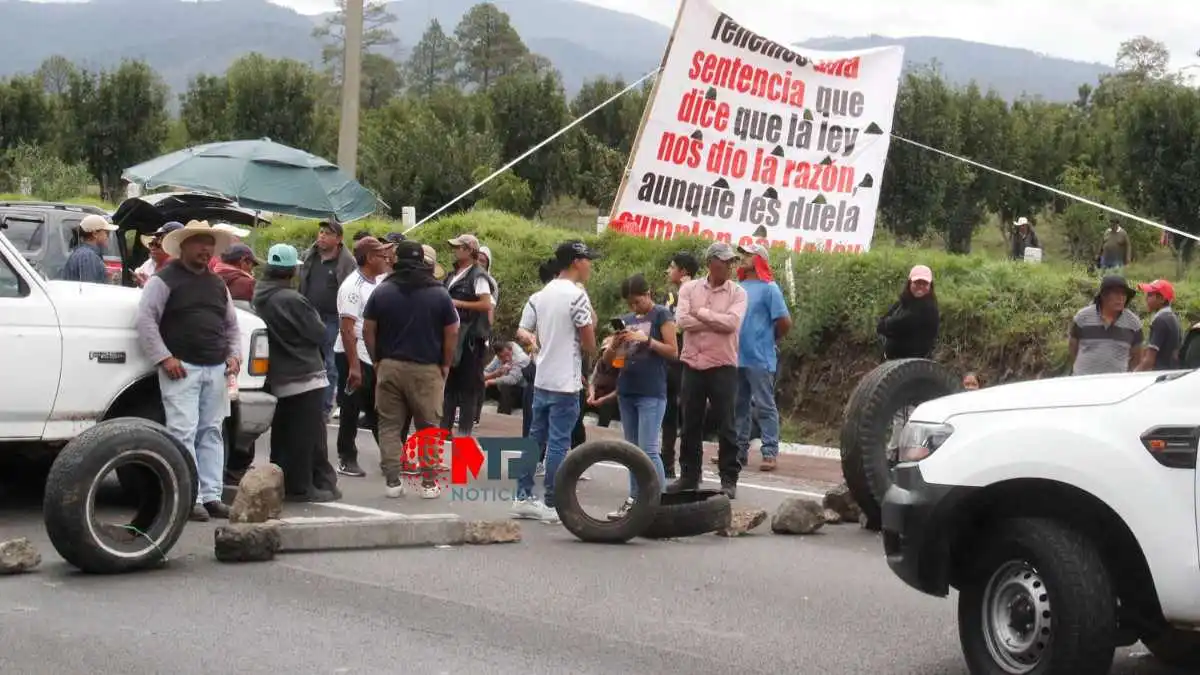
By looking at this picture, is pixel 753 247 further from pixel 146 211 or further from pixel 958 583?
pixel 146 211

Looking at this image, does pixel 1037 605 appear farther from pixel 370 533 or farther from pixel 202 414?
pixel 202 414

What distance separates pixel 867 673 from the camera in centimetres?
680

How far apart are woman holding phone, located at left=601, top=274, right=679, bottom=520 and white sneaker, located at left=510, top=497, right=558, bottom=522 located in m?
0.64

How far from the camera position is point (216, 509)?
400 inches

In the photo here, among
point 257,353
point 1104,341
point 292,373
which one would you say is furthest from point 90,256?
point 1104,341

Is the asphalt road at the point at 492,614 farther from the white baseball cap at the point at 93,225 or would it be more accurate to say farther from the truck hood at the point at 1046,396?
the white baseball cap at the point at 93,225

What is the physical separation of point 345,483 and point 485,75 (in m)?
88.4

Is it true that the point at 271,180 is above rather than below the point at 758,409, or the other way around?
above

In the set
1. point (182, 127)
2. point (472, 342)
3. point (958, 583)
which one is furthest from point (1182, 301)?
point (182, 127)

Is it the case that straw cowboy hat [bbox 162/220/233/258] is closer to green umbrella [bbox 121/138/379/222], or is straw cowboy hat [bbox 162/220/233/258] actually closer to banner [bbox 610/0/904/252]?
banner [bbox 610/0/904/252]

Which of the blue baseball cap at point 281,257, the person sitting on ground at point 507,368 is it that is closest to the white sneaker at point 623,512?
the blue baseball cap at point 281,257

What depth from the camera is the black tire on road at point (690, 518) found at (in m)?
10.1

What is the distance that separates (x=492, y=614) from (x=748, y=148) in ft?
34.6

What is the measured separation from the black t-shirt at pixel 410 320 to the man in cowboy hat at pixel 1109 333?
4.97m
